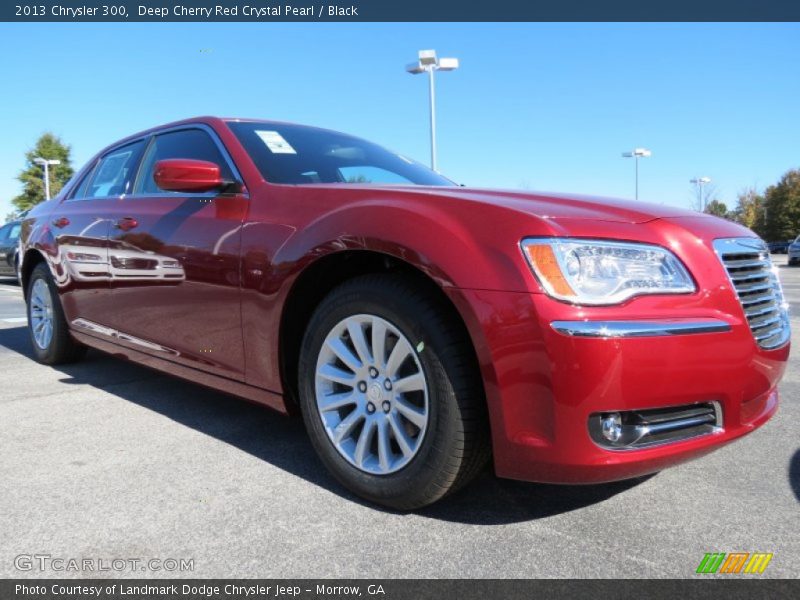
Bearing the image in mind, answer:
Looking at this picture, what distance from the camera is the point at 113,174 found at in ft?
13.9

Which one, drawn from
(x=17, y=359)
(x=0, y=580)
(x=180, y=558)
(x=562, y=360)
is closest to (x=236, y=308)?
(x=180, y=558)

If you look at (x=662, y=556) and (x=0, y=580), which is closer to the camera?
(x=0, y=580)

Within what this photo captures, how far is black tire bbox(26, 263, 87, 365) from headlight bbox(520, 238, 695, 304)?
12.6 feet

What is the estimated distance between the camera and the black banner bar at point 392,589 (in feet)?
5.69

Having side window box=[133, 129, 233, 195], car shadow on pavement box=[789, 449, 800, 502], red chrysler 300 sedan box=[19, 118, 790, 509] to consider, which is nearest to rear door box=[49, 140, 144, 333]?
side window box=[133, 129, 233, 195]

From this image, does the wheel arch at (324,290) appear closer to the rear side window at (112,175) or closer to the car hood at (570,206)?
the car hood at (570,206)

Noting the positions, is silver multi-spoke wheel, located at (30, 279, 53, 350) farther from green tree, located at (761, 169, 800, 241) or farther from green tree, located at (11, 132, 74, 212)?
green tree, located at (761, 169, 800, 241)

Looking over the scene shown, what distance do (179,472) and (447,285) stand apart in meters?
1.42

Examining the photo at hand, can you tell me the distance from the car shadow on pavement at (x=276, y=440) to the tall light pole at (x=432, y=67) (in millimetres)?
15211

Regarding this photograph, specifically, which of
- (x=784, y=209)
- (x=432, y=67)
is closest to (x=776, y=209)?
(x=784, y=209)

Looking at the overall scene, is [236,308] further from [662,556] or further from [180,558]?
[662,556]

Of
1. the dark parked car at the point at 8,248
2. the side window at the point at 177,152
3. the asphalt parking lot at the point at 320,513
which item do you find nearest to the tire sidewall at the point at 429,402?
the asphalt parking lot at the point at 320,513

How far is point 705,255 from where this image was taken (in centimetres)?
208

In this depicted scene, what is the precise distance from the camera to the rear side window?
3.97m
